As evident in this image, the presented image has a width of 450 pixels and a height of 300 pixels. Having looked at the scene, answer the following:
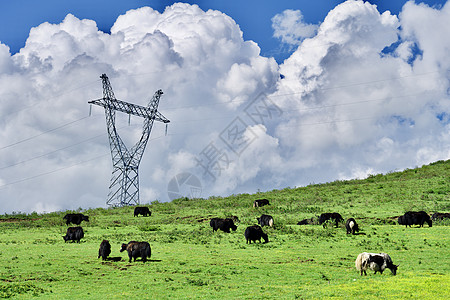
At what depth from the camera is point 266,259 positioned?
2638 cm

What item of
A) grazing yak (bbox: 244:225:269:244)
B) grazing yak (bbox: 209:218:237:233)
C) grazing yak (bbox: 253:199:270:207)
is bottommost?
grazing yak (bbox: 244:225:269:244)

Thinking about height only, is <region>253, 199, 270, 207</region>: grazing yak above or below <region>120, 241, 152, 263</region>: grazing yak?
above

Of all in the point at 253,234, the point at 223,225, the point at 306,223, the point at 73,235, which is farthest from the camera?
the point at 306,223

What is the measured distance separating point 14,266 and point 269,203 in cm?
3691

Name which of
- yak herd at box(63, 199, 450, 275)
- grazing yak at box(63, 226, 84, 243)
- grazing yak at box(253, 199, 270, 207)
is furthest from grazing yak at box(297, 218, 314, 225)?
grazing yak at box(63, 226, 84, 243)

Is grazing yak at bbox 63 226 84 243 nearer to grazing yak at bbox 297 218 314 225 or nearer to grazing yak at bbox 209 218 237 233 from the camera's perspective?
grazing yak at bbox 209 218 237 233

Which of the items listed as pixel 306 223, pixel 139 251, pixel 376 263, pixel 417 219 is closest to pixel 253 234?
pixel 139 251

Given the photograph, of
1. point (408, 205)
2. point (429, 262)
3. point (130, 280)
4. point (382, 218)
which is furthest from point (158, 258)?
point (408, 205)

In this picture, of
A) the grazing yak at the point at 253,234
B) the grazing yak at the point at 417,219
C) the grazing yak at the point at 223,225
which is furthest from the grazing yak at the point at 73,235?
the grazing yak at the point at 417,219

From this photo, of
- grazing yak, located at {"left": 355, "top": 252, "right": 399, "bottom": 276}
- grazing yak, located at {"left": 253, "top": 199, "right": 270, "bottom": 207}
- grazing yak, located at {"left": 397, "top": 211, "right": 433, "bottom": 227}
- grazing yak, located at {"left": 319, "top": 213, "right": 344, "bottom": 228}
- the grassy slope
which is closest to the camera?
the grassy slope

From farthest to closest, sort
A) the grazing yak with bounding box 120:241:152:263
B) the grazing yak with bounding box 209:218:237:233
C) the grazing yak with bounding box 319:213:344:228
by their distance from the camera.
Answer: the grazing yak with bounding box 319:213:344:228 → the grazing yak with bounding box 209:218:237:233 → the grazing yak with bounding box 120:241:152:263

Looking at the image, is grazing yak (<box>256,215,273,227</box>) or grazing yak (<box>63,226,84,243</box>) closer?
grazing yak (<box>63,226,84,243</box>)

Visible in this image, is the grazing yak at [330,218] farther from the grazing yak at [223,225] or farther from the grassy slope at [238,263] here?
the grazing yak at [223,225]

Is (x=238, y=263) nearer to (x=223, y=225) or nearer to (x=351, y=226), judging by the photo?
(x=351, y=226)
